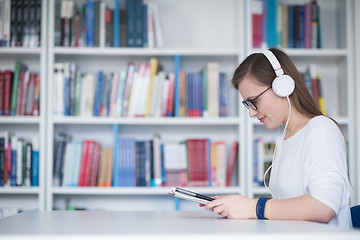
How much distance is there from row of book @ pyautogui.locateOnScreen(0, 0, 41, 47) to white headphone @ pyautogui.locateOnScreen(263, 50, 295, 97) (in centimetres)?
184

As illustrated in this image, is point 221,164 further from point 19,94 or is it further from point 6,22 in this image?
point 6,22

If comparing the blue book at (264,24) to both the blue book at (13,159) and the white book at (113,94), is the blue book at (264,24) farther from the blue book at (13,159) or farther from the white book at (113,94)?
the blue book at (13,159)

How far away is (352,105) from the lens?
2744 mm

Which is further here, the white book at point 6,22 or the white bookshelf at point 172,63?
the white bookshelf at point 172,63

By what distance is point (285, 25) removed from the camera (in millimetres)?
2787

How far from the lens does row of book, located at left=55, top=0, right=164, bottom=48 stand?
8.87ft

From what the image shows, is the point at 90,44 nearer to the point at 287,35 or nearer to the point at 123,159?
the point at 123,159

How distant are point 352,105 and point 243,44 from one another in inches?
32.0

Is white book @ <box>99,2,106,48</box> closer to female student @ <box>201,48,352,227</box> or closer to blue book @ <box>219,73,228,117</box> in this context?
blue book @ <box>219,73,228,117</box>

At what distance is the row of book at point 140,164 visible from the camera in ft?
8.79

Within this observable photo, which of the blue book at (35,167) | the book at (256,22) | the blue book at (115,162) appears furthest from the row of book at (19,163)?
the book at (256,22)

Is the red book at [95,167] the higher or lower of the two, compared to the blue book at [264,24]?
lower

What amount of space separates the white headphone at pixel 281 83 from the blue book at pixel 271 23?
1456 millimetres

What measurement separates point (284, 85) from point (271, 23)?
155 centimetres
